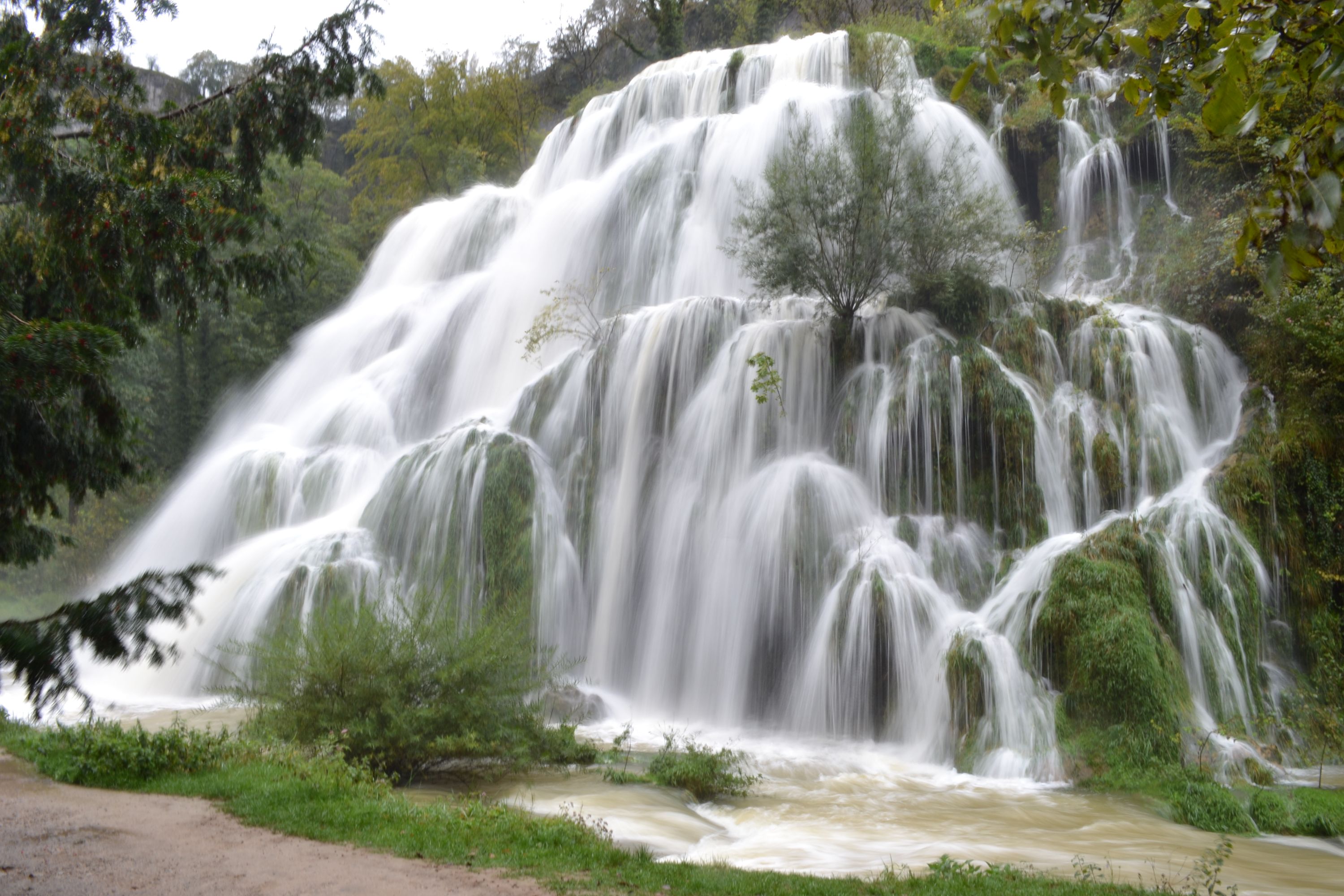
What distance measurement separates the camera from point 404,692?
9.54 meters

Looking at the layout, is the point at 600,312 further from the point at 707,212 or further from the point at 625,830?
the point at 625,830

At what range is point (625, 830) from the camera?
810cm

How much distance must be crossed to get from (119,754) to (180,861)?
2.99 m

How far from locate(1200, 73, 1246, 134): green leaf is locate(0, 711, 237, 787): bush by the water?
8.96 metres

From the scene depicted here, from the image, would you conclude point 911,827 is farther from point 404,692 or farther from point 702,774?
point 404,692

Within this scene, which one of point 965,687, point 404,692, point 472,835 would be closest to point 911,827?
point 965,687

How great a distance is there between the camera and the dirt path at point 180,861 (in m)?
5.68

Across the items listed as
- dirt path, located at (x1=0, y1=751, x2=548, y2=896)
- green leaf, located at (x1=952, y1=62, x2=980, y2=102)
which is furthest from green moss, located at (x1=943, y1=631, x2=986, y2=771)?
green leaf, located at (x1=952, y1=62, x2=980, y2=102)

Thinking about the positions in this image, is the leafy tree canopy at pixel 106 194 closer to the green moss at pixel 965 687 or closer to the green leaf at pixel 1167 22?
the green leaf at pixel 1167 22

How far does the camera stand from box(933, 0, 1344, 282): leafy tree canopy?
10.0ft

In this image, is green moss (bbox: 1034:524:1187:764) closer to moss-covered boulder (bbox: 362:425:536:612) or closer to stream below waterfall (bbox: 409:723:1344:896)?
stream below waterfall (bbox: 409:723:1344:896)

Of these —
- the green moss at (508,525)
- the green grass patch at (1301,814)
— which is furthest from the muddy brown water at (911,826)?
the green moss at (508,525)

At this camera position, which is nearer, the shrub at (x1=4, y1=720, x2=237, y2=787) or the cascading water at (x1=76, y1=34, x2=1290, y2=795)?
the shrub at (x1=4, y1=720, x2=237, y2=787)

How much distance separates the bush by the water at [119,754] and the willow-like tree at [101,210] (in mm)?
1895
